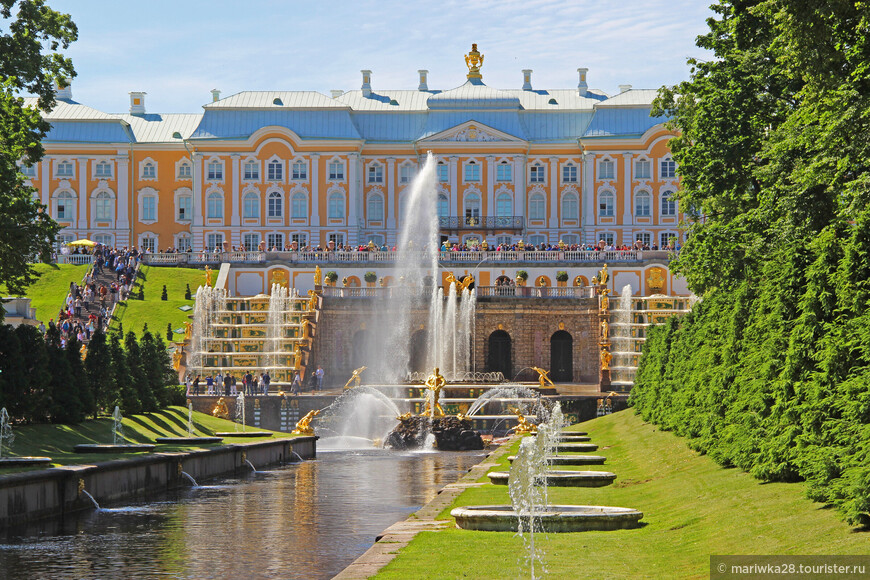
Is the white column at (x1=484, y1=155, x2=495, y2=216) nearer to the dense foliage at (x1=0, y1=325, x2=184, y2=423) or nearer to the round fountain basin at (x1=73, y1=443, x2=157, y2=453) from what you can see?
the dense foliage at (x1=0, y1=325, x2=184, y2=423)

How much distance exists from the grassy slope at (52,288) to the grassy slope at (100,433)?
2707 cm

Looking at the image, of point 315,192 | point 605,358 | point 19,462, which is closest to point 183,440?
point 19,462

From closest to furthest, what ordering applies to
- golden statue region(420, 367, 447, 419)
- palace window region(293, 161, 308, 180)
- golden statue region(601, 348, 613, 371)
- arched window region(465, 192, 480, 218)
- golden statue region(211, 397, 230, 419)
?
1. golden statue region(420, 367, 447, 419)
2. golden statue region(211, 397, 230, 419)
3. golden statue region(601, 348, 613, 371)
4. palace window region(293, 161, 308, 180)
5. arched window region(465, 192, 480, 218)

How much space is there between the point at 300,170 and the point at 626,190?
950 inches

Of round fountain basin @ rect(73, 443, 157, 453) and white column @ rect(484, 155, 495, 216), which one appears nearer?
round fountain basin @ rect(73, 443, 157, 453)

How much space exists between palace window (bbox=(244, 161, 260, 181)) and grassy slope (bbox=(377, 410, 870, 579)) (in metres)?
76.2

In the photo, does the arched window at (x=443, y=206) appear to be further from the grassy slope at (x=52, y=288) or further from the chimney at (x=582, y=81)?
the grassy slope at (x=52, y=288)

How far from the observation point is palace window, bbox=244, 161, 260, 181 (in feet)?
316

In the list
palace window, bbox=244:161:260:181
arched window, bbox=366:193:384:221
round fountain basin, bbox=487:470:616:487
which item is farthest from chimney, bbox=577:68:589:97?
round fountain basin, bbox=487:470:616:487

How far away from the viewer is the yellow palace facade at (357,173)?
314 ft

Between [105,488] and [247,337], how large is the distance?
42.1m

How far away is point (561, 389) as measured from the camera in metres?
60.9

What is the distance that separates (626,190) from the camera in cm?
9550

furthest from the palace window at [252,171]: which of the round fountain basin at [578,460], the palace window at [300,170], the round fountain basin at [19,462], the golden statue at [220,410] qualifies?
the round fountain basin at [19,462]
